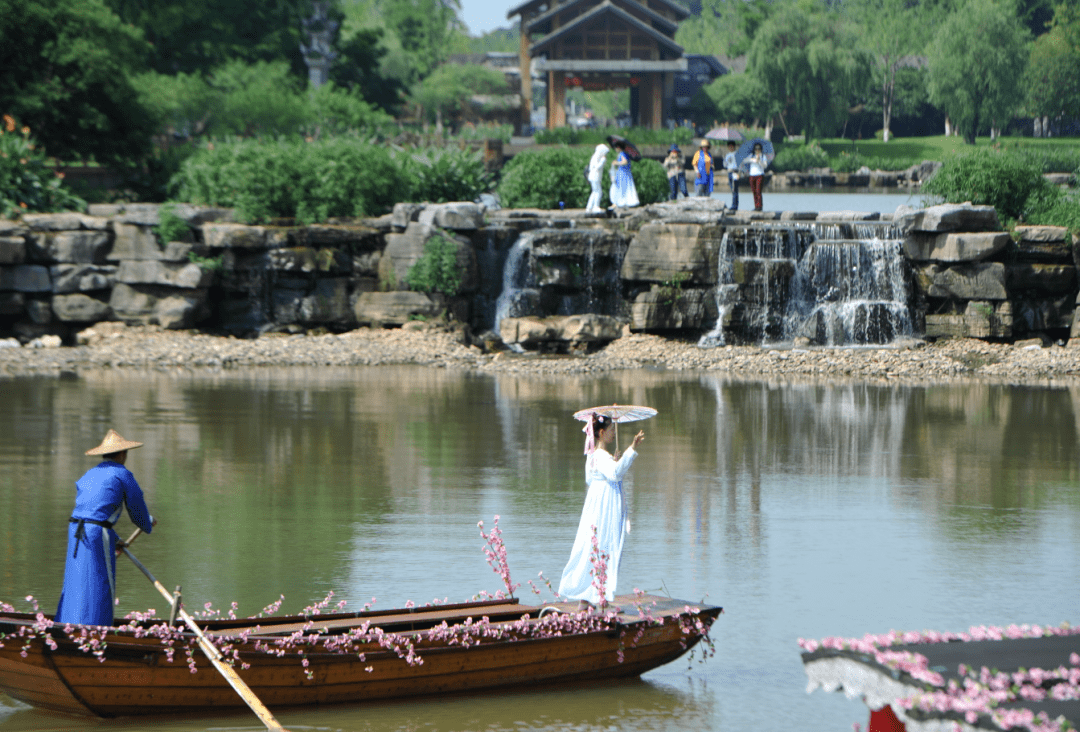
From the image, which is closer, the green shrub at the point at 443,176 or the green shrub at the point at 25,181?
the green shrub at the point at 25,181

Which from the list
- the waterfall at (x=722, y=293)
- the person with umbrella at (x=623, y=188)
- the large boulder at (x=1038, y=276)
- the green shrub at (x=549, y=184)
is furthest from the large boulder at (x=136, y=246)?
the large boulder at (x=1038, y=276)

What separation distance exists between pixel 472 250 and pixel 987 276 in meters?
10.9

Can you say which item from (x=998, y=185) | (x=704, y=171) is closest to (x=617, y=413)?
(x=998, y=185)

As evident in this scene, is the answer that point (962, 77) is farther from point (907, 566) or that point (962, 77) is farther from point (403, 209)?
point (907, 566)

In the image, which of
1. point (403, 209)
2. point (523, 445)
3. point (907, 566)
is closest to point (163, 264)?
point (403, 209)

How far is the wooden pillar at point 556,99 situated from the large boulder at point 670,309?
38.4 metres

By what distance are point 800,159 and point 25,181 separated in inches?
1742

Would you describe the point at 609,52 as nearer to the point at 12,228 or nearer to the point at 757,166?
the point at 757,166

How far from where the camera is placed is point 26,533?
12719 millimetres

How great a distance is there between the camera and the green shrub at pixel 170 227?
26.8m

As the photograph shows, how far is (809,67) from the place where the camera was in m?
64.9

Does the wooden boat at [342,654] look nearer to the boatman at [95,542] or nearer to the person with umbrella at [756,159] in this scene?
the boatman at [95,542]

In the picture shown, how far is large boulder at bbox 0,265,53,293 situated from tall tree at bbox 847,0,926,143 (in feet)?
170

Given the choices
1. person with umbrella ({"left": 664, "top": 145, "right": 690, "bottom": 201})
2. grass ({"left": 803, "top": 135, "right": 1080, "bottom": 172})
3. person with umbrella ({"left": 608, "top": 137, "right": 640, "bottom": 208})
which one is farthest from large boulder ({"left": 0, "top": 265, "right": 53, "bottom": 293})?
grass ({"left": 803, "top": 135, "right": 1080, "bottom": 172})
